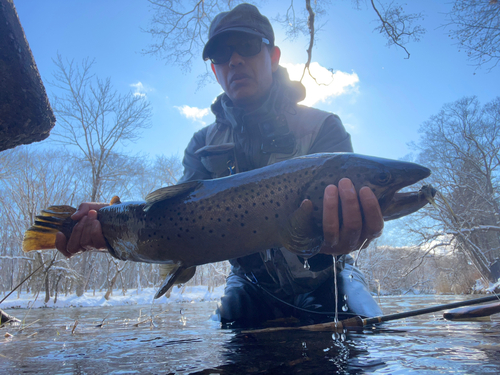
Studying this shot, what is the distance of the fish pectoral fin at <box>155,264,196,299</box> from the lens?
2.03m

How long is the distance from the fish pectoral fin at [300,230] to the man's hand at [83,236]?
135 cm

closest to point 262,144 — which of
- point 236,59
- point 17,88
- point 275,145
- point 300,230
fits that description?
point 275,145

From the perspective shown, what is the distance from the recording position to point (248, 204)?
75.4 inches

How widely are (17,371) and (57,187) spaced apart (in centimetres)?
2040

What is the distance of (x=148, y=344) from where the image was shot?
76.2 inches

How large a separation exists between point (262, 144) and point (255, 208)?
1.20 m

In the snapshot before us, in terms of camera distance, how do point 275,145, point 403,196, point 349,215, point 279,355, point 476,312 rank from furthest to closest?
1. point 275,145
2. point 476,312
3. point 403,196
4. point 349,215
5. point 279,355

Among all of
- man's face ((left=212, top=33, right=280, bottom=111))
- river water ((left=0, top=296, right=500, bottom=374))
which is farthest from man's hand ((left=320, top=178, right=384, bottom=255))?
man's face ((left=212, top=33, right=280, bottom=111))

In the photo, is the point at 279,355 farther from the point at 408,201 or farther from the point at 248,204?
the point at 408,201

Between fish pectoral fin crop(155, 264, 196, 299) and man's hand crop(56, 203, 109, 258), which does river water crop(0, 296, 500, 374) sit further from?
man's hand crop(56, 203, 109, 258)

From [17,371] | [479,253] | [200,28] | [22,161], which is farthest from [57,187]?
[479,253]

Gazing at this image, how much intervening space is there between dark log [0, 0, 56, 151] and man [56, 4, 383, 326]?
1436mm

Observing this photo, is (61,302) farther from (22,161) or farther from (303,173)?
(303,173)

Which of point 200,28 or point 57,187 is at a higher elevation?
point 200,28
